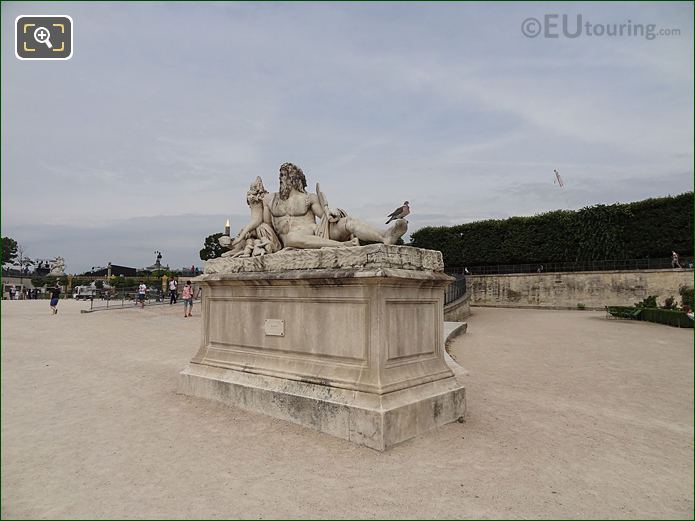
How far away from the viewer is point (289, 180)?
20.2 ft

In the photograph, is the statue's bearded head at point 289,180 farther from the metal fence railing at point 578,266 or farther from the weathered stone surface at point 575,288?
the metal fence railing at point 578,266

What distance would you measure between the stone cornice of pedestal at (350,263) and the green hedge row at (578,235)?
1024 inches

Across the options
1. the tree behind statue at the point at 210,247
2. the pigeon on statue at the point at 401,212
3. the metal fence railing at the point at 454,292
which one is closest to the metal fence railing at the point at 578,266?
the metal fence railing at the point at 454,292

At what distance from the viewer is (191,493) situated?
3.22 metres

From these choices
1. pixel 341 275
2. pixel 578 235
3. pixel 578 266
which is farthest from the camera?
pixel 578 235

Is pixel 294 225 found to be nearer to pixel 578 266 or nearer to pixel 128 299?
pixel 128 299

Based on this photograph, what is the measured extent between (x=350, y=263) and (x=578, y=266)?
29.1 metres

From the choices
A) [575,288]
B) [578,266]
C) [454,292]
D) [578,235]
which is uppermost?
[578,235]

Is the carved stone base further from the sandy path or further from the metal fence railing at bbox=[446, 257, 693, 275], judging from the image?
the metal fence railing at bbox=[446, 257, 693, 275]

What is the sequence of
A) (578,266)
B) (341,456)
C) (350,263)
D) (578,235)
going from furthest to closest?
(578,235) < (578,266) < (350,263) < (341,456)

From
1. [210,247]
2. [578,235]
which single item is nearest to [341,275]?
[578,235]

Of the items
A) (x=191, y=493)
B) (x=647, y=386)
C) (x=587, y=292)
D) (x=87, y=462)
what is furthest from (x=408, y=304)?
(x=587, y=292)

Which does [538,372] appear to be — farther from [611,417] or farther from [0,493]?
[0,493]

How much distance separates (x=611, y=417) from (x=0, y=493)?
239 inches
